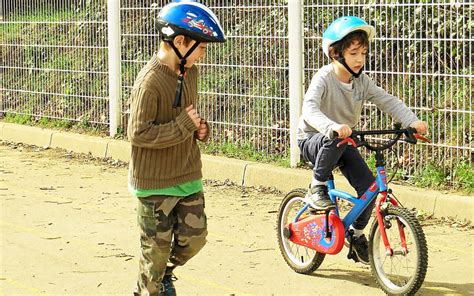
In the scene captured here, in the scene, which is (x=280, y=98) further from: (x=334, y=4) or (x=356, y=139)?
(x=356, y=139)

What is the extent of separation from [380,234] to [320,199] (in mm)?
486

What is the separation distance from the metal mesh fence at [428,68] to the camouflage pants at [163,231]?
3.72 metres

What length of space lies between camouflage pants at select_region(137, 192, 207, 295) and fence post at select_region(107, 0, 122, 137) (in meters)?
7.26

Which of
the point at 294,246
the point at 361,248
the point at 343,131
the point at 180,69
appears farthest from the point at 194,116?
the point at 294,246

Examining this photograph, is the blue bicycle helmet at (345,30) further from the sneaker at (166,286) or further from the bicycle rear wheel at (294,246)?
the sneaker at (166,286)

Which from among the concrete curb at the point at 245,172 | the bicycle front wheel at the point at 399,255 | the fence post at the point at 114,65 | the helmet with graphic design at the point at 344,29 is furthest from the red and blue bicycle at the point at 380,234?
the fence post at the point at 114,65

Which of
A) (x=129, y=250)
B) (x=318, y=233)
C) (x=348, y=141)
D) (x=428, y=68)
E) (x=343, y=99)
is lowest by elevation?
(x=129, y=250)

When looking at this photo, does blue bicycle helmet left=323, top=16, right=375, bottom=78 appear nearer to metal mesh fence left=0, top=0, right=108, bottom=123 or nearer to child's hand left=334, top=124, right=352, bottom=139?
child's hand left=334, top=124, right=352, bottom=139

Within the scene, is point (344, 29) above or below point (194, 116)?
above

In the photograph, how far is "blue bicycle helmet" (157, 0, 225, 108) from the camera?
18.8 ft

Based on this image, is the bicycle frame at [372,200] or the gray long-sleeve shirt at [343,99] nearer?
the bicycle frame at [372,200]

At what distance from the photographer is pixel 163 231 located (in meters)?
5.85

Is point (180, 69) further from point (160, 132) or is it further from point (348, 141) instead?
point (348, 141)

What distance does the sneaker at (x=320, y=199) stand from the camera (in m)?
6.97
